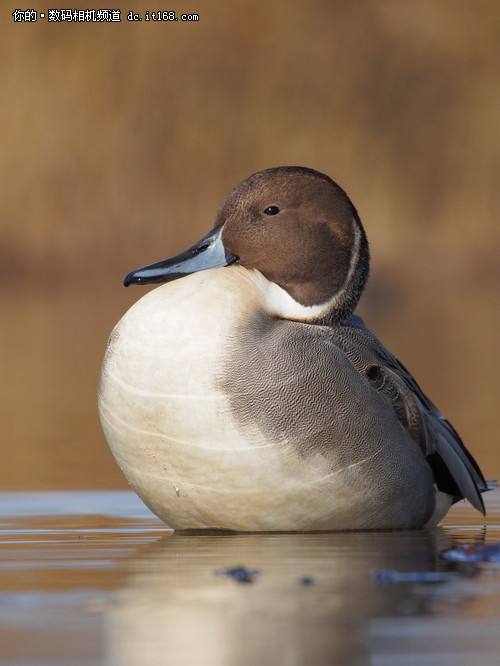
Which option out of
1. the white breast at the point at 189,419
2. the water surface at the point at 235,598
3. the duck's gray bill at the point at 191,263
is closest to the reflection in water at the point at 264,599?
the water surface at the point at 235,598

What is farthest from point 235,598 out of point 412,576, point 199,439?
point 199,439

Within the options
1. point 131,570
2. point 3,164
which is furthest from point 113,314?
point 131,570

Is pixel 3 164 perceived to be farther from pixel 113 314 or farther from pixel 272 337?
pixel 272 337

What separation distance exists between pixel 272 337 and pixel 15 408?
12.1ft

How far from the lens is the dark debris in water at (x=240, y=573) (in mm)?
3230

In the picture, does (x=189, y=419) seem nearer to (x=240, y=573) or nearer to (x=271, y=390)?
(x=271, y=390)

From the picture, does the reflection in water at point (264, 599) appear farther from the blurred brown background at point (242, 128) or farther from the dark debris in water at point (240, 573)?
the blurred brown background at point (242, 128)

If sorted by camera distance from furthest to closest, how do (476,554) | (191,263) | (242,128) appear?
1. (242,128)
2. (191,263)
3. (476,554)

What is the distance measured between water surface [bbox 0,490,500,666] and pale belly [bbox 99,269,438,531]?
7cm

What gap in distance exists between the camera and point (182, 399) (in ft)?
12.7

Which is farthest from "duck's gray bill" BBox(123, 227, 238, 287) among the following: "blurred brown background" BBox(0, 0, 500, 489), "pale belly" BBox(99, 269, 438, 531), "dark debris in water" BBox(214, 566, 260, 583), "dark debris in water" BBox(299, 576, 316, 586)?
"blurred brown background" BBox(0, 0, 500, 489)

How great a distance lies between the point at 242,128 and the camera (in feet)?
75.7

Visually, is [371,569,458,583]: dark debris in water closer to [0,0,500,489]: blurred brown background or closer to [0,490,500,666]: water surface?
[0,490,500,666]: water surface

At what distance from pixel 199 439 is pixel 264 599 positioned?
93 centimetres
